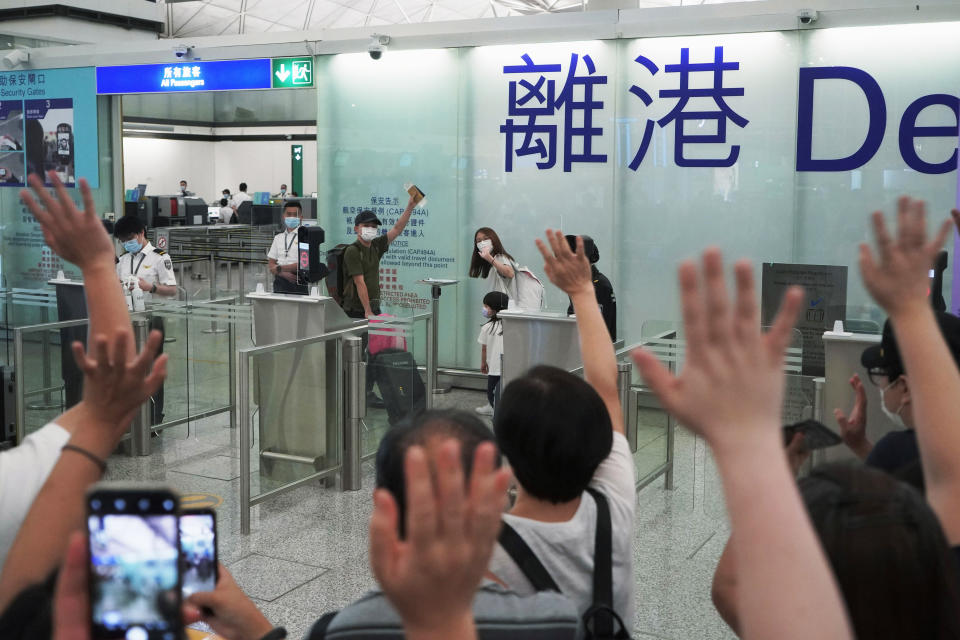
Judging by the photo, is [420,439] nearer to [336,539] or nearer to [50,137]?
[336,539]

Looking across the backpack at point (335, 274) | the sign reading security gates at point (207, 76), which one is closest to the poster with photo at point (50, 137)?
the sign reading security gates at point (207, 76)

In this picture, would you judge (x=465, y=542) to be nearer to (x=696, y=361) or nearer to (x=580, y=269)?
(x=696, y=361)

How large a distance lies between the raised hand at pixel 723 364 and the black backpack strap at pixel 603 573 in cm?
72

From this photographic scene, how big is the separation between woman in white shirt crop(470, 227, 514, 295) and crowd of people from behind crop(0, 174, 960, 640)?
17.8ft

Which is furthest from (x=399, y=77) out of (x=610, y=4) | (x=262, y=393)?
(x=262, y=393)

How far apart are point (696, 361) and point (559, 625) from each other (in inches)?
19.5

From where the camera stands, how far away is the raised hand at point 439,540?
36.8 inches

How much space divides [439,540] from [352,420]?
498 cm

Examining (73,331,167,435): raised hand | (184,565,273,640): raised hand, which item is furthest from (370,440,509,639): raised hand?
(184,565,273,640): raised hand

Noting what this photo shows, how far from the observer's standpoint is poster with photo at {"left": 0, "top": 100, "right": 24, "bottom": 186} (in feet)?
34.7

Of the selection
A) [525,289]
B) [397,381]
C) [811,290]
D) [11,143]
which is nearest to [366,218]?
[525,289]

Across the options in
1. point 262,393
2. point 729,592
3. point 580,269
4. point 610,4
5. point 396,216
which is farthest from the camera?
point 396,216

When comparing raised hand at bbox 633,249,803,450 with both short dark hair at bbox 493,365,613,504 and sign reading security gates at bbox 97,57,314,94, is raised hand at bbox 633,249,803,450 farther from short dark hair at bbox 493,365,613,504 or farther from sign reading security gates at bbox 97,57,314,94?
sign reading security gates at bbox 97,57,314,94

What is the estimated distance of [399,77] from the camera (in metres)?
8.54
